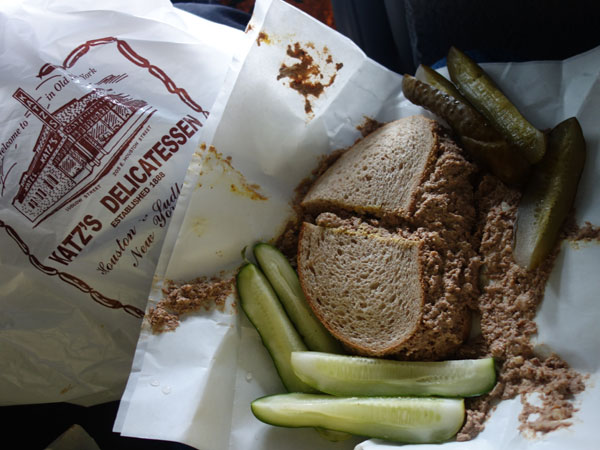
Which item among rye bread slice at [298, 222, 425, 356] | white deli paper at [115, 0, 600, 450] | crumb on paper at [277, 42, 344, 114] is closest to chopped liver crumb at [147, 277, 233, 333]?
white deli paper at [115, 0, 600, 450]

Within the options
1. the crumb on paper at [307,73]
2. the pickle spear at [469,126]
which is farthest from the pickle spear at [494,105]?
the crumb on paper at [307,73]

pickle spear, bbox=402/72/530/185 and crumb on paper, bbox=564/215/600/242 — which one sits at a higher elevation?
pickle spear, bbox=402/72/530/185

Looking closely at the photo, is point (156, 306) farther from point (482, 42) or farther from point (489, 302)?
point (482, 42)

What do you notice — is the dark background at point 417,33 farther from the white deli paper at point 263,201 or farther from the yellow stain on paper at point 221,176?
the yellow stain on paper at point 221,176

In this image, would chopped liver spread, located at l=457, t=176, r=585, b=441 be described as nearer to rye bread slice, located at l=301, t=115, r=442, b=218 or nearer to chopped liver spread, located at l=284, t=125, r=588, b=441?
chopped liver spread, located at l=284, t=125, r=588, b=441

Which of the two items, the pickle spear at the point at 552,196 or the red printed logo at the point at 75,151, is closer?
the pickle spear at the point at 552,196

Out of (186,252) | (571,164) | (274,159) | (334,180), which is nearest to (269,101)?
(274,159)

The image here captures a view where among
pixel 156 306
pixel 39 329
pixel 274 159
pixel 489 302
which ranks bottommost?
pixel 39 329
